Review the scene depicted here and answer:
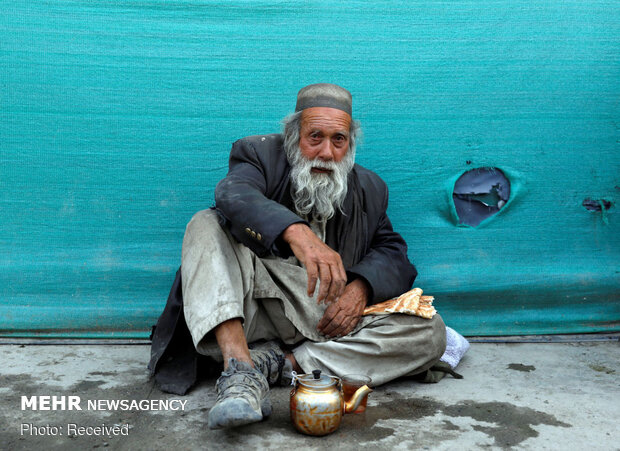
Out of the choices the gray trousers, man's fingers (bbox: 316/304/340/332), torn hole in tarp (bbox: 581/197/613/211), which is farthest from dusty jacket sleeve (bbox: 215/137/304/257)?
torn hole in tarp (bbox: 581/197/613/211)

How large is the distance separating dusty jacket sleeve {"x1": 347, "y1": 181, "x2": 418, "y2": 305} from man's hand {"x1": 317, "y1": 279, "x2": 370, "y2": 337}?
0.06m

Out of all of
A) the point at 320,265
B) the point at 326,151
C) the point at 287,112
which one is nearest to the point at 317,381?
the point at 320,265

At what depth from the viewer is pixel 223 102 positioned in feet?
10.5

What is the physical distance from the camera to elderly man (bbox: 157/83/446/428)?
2.24 metres

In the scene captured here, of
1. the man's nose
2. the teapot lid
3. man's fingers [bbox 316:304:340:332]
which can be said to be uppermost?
the man's nose

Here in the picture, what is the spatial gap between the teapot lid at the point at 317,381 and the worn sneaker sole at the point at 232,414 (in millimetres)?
208

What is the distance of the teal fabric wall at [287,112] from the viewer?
312cm

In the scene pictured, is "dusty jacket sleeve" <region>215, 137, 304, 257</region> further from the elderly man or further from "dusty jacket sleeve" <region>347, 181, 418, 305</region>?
"dusty jacket sleeve" <region>347, 181, 418, 305</region>

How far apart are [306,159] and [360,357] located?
91cm

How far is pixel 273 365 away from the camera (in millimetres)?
2477

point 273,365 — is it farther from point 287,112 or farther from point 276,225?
point 287,112

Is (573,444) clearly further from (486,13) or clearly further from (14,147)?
(14,147)

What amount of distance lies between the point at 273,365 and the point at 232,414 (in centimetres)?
64

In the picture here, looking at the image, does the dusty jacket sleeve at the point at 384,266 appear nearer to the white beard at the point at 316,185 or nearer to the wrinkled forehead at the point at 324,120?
the white beard at the point at 316,185
